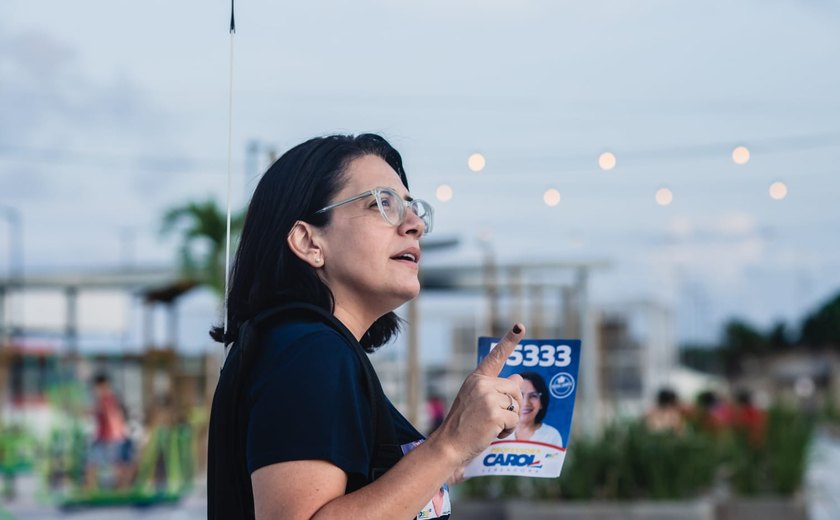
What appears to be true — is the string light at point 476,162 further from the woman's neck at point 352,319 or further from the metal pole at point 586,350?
the metal pole at point 586,350

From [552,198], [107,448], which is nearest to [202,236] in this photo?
[107,448]

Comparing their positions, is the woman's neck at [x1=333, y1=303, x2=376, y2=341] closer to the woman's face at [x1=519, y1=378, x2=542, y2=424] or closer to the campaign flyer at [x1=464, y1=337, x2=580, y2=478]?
the campaign flyer at [x1=464, y1=337, x2=580, y2=478]

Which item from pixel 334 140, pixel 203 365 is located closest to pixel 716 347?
pixel 203 365

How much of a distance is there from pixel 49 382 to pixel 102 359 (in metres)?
1.87

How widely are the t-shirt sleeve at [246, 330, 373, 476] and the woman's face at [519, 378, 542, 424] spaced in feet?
1.73

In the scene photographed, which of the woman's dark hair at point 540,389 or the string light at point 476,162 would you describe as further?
the string light at point 476,162

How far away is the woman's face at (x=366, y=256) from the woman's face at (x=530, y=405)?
1.14 ft

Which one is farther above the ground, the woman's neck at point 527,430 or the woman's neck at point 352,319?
the woman's neck at point 352,319

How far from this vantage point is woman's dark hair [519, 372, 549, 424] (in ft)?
7.79

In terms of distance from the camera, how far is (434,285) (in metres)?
19.1

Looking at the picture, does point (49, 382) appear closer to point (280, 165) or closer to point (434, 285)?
point (434, 285)

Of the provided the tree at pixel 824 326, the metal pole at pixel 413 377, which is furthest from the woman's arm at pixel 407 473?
the tree at pixel 824 326

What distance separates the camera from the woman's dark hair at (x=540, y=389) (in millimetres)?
2375

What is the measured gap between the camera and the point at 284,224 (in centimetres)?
222
